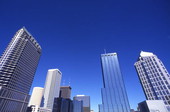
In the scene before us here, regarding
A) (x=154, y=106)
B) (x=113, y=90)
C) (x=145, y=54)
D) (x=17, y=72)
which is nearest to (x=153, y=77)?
(x=145, y=54)

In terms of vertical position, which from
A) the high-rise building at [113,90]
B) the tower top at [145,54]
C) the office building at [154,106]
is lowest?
the office building at [154,106]

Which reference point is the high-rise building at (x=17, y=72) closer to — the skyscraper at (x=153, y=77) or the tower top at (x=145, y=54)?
the skyscraper at (x=153, y=77)

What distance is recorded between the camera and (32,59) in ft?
487

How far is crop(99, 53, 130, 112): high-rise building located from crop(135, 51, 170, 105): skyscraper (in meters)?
51.4

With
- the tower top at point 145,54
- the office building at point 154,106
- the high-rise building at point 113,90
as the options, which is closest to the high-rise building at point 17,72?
the office building at point 154,106

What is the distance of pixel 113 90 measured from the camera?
16338 cm

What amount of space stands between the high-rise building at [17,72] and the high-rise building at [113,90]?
113458 millimetres

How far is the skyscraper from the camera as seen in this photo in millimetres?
94700

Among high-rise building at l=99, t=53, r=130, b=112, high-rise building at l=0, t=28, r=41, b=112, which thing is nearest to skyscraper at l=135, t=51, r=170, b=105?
high-rise building at l=99, t=53, r=130, b=112

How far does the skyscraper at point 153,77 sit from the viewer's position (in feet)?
311

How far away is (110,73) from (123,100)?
5029 cm

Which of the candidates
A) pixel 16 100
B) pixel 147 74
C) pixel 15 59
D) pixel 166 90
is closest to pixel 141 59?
pixel 147 74

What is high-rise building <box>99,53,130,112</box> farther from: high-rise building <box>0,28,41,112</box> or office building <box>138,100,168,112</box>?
high-rise building <box>0,28,41,112</box>

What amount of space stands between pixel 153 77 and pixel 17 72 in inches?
6457
